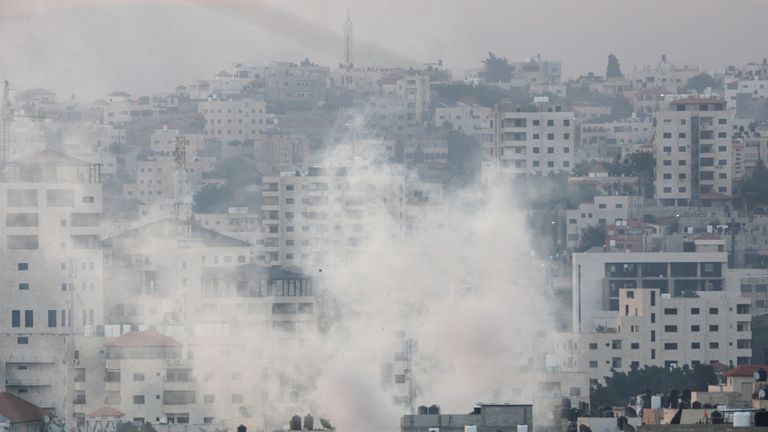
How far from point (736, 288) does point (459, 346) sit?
65.9 ft

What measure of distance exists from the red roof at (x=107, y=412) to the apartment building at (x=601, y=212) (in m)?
36.1

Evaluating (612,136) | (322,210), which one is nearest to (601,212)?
(322,210)

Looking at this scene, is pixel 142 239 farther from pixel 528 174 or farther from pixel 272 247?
pixel 528 174

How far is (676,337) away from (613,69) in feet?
284

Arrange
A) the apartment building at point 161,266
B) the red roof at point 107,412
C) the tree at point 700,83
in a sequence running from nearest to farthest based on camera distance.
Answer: the red roof at point 107,412, the apartment building at point 161,266, the tree at point 700,83

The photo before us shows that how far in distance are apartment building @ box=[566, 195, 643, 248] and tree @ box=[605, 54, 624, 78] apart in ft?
188

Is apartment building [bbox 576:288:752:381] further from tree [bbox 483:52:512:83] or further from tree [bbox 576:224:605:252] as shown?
tree [bbox 483:52:512:83]

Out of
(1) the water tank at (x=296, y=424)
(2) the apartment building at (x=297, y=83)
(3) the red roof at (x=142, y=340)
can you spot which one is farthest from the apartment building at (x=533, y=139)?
(1) the water tank at (x=296, y=424)

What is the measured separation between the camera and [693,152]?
10569cm

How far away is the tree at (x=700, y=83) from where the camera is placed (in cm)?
15050

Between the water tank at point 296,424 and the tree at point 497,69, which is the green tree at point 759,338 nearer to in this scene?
the water tank at point 296,424

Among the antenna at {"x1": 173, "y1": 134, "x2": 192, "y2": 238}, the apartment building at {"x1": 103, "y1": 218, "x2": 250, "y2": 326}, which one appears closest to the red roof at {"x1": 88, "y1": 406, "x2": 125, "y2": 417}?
the apartment building at {"x1": 103, "y1": 218, "x2": 250, "y2": 326}

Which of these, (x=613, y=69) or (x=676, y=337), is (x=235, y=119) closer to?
(x=613, y=69)

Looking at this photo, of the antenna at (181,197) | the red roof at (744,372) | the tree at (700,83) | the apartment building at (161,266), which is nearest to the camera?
the red roof at (744,372)
